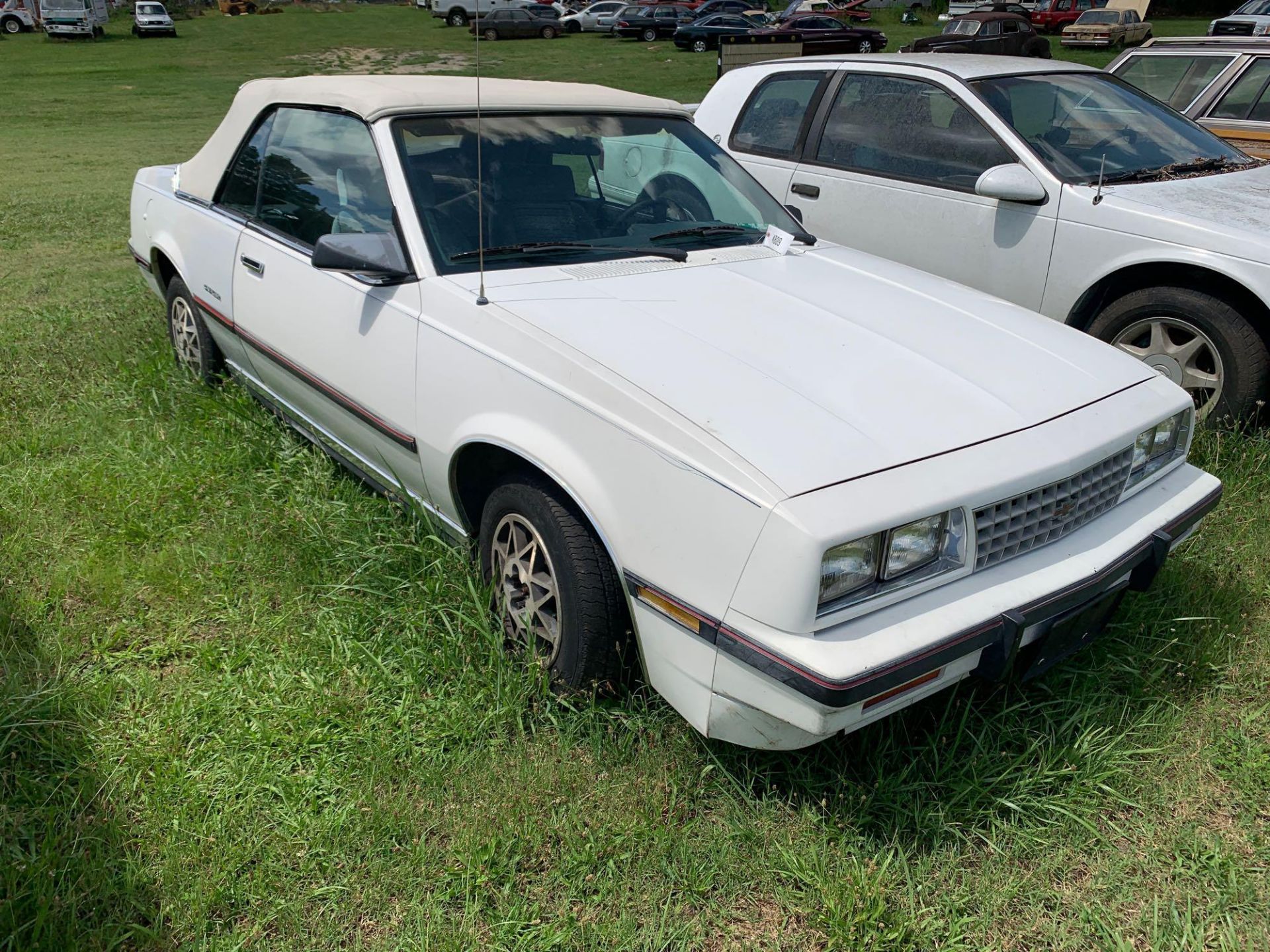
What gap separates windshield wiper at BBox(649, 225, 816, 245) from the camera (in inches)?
135

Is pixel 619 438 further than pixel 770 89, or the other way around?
pixel 770 89

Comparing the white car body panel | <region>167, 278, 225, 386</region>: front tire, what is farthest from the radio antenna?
the white car body panel

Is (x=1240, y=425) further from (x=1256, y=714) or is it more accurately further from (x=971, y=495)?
(x=971, y=495)

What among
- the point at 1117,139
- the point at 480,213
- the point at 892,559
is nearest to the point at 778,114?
the point at 1117,139

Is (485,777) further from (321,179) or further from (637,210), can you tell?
(321,179)

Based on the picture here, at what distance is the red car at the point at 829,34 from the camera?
26.9 m

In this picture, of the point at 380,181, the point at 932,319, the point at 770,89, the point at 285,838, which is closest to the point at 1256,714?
the point at 932,319

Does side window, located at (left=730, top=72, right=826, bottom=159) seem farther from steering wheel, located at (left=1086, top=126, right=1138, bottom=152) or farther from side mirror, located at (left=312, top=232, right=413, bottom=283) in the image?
side mirror, located at (left=312, top=232, right=413, bottom=283)

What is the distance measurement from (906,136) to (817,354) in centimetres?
317

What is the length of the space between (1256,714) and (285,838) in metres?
2.60

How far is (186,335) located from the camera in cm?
482

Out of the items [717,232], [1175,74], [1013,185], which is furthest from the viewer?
[1175,74]

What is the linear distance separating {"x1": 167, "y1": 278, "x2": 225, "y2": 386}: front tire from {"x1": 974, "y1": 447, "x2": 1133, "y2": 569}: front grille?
365 centimetres

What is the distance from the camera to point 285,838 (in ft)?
7.70
